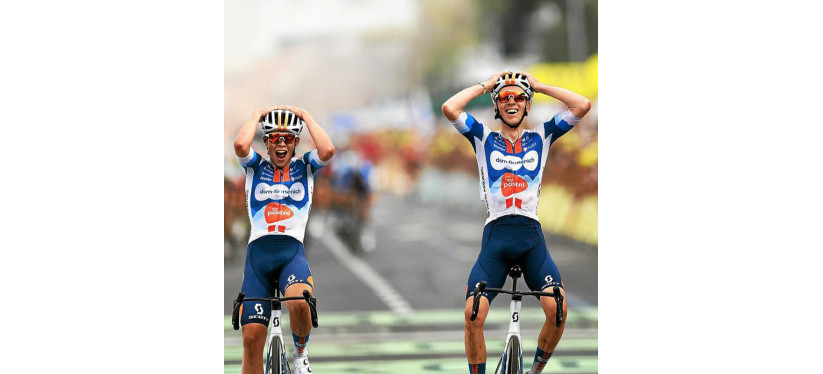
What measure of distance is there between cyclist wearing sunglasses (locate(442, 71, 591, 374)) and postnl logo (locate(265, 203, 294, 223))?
4.52 ft

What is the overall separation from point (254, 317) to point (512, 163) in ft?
7.14

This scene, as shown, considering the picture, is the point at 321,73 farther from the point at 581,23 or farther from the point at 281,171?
the point at 281,171

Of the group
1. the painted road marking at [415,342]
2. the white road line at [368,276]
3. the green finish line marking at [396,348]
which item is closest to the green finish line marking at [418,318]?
the painted road marking at [415,342]

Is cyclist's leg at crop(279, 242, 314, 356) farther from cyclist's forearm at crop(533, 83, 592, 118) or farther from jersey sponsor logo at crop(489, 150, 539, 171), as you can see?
cyclist's forearm at crop(533, 83, 592, 118)

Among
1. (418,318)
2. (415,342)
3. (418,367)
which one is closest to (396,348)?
(415,342)

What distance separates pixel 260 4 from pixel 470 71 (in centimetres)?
246

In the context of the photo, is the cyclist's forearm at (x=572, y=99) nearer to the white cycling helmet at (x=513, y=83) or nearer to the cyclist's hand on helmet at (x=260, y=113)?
the white cycling helmet at (x=513, y=83)

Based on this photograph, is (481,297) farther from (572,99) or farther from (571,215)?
(571,215)

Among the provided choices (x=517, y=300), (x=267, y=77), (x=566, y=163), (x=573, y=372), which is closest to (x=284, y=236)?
(x=517, y=300)

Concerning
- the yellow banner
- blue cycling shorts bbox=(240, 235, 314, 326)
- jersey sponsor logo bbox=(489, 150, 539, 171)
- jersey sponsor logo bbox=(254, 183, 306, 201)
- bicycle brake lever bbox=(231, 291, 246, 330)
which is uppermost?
the yellow banner

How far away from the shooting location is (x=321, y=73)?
12648 mm

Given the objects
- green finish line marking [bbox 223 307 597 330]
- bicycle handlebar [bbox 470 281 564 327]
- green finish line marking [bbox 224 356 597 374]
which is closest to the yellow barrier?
green finish line marking [bbox 223 307 597 330]

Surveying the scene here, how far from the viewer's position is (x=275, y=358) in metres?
8.16

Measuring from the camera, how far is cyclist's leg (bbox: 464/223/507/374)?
810cm
